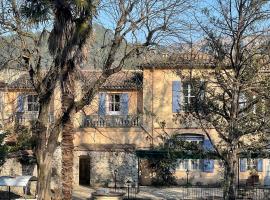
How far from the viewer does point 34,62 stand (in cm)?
2003

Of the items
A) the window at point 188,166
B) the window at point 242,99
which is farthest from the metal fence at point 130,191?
the window at point 242,99

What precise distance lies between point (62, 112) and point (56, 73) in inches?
74.6

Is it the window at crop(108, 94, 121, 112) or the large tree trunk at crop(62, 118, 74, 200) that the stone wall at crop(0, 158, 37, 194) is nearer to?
the window at crop(108, 94, 121, 112)

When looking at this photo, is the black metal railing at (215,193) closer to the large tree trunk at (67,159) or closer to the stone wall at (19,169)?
the stone wall at (19,169)

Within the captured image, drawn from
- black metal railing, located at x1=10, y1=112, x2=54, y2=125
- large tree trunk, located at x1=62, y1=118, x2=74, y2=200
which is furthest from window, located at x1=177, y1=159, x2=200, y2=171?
large tree trunk, located at x1=62, y1=118, x2=74, y2=200

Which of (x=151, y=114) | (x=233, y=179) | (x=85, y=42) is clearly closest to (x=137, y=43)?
(x=85, y=42)

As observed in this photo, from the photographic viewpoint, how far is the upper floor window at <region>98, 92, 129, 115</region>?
36812mm

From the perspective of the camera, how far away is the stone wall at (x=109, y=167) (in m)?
33.4

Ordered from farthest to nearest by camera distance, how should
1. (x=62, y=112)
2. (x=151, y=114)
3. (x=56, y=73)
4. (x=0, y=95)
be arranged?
(x=0, y=95) → (x=151, y=114) → (x=62, y=112) → (x=56, y=73)

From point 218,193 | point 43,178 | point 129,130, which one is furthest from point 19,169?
point 43,178

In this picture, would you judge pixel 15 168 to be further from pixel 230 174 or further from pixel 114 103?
pixel 230 174

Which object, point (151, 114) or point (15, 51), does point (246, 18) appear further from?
point (151, 114)

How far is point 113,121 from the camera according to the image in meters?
36.1

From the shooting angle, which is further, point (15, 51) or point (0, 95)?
point (0, 95)
